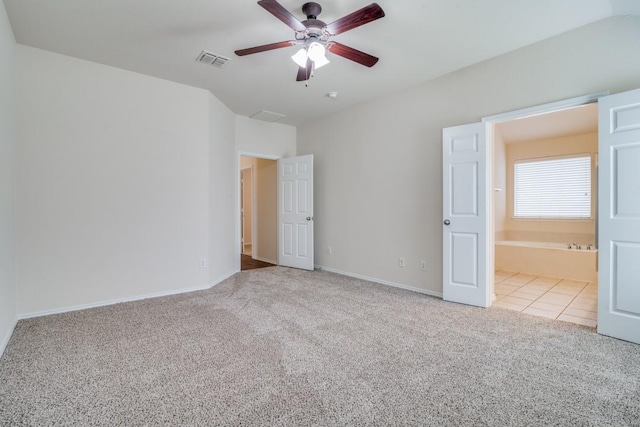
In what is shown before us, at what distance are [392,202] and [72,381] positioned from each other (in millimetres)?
3683

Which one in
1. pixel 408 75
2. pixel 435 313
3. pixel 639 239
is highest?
pixel 408 75

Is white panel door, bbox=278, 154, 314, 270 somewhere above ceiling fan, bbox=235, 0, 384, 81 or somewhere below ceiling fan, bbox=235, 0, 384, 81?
below

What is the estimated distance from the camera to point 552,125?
4852 mm

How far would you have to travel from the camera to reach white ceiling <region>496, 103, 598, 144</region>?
4295mm

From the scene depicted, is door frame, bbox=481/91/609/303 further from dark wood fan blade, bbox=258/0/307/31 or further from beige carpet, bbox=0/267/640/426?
dark wood fan blade, bbox=258/0/307/31

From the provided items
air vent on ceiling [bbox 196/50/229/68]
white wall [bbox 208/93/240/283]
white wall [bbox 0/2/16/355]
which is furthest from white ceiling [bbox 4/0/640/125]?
white wall [bbox 208/93/240/283]

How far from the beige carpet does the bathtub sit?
7.80ft

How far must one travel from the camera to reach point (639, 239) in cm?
239

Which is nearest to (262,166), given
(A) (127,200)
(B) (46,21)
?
(A) (127,200)

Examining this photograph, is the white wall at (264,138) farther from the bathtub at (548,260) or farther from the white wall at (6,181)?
the bathtub at (548,260)

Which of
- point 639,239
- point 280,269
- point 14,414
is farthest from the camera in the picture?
point 280,269

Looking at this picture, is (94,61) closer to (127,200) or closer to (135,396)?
(127,200)

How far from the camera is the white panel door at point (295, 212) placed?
5.32 m

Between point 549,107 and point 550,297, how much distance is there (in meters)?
2.31
